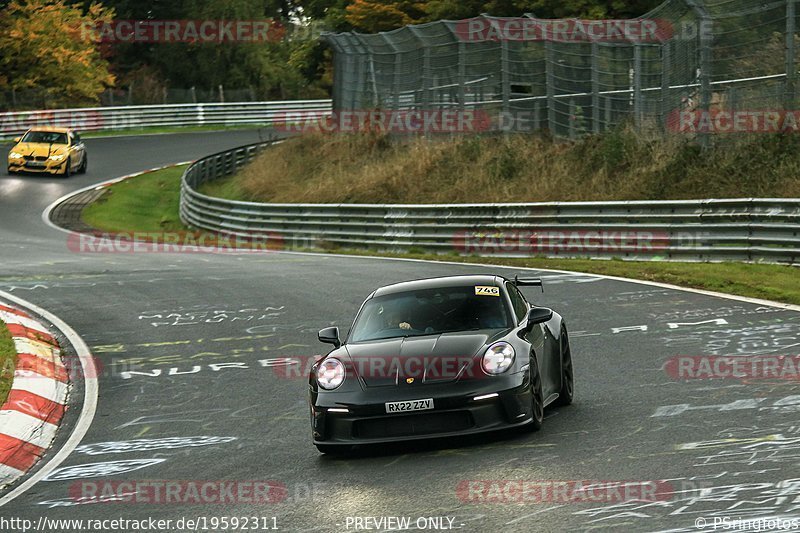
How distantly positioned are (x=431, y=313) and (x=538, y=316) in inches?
32.9

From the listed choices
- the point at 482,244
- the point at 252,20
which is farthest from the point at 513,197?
the point at 252,20

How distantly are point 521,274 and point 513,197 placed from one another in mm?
8180

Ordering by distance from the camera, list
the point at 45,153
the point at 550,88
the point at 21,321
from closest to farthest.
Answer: the point at 21,321 < the point at 550,88 < the point at 45,153

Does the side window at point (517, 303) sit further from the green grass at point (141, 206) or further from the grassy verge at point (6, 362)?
the green grass at point (141, 206)

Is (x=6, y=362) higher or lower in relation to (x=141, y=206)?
higher

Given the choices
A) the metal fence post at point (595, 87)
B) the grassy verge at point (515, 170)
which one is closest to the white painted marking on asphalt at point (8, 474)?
the grassy verge at point (515, 170)

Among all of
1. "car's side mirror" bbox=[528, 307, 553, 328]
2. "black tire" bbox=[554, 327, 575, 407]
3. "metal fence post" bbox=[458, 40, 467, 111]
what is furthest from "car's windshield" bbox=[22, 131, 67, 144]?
"car's side mirror" bbox=[528, 307, 553, 328]

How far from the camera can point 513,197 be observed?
2894cm

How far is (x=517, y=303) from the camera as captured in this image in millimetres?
10438

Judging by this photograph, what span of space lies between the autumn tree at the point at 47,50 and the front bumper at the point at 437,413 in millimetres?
56716

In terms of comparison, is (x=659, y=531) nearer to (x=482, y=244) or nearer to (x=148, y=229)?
(x=482, y=244)

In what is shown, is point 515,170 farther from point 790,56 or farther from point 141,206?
point 141,206

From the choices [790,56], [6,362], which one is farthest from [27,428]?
[790,56]

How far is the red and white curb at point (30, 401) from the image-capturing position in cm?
1002
